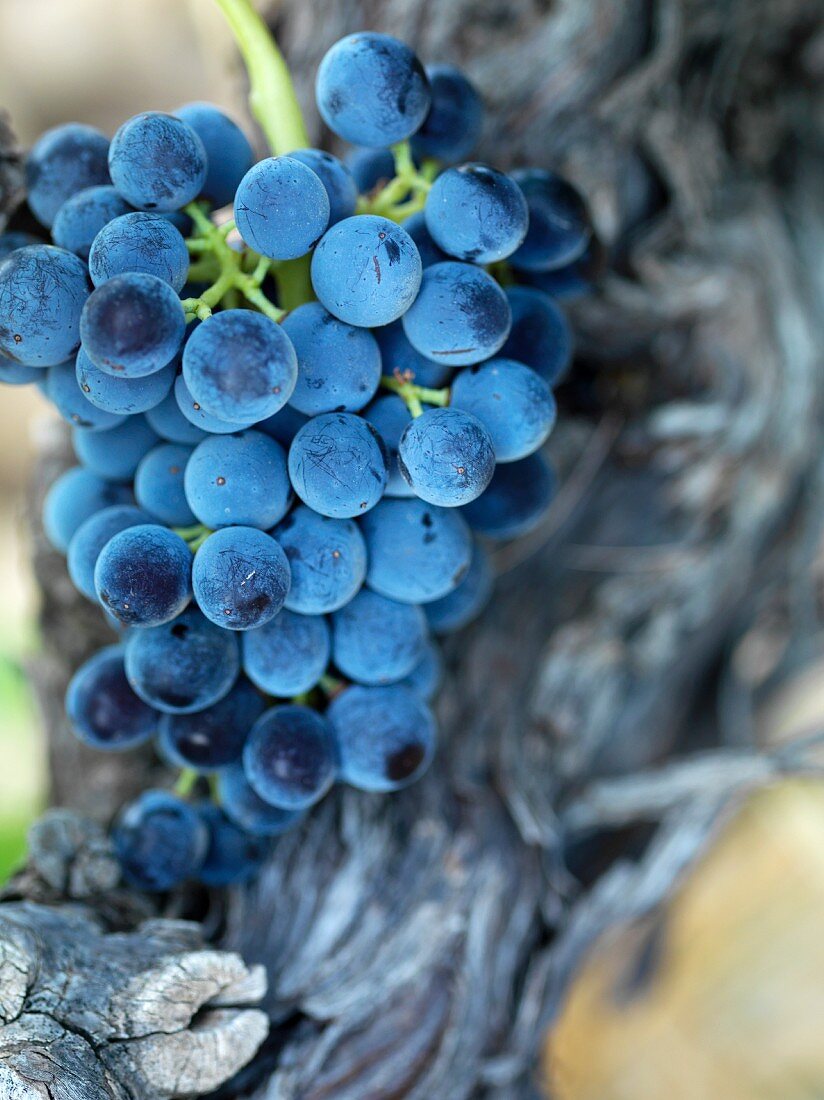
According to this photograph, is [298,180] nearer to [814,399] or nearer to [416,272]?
[416,272]

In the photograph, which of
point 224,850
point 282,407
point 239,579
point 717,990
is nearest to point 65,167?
point 282,407

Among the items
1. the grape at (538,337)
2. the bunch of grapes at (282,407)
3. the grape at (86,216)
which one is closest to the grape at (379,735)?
the bunch of grapes at (282,407)

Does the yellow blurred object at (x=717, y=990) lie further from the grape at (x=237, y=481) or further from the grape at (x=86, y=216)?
the grape at (x=86, y=216)

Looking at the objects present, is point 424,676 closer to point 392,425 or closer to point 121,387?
point 392,425

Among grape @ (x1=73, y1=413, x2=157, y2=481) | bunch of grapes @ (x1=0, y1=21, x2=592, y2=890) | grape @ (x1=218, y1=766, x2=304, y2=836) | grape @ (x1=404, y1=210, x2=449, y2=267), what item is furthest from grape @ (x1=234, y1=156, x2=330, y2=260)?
grape @ (x1=218, y1=766, x2=304, y2=836)

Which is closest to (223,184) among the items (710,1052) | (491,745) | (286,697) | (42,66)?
(286,697)

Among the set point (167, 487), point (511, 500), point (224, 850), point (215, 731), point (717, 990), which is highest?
point (167, 487)
